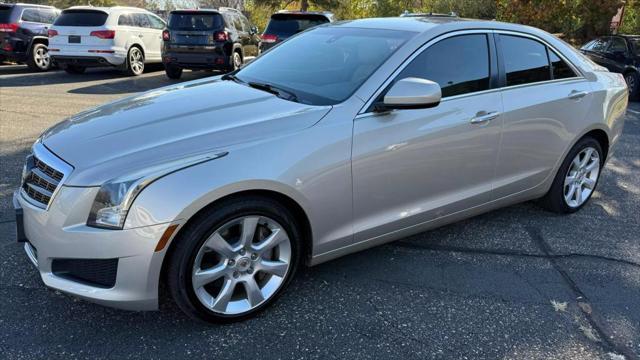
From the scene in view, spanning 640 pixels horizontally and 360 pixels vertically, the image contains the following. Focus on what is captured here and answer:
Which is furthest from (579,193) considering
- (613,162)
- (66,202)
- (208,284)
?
(66,202)

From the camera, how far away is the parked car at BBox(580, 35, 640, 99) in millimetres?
11852

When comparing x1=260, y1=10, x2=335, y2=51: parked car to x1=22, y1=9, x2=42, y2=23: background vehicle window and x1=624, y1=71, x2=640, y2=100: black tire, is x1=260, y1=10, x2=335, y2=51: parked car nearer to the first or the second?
x1=22, y1=9, x2=42, y2=23: background vehicle window

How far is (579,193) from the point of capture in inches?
183

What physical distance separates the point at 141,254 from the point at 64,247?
39cm

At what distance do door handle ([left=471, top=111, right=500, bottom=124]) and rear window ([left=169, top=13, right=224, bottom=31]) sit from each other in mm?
9502

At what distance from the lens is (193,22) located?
38.9 feet

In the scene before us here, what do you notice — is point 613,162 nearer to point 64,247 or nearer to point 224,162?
point 224,162

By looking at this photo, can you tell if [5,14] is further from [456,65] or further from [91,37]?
[456,65]

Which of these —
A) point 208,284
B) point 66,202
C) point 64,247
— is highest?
point 66,202

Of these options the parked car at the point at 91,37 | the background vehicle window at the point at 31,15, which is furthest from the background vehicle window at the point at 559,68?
the background vehicle window at the point at 31,15

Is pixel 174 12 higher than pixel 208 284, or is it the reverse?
pixel 174 12

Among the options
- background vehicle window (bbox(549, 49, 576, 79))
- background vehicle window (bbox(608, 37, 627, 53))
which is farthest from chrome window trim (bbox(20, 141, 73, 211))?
background vehicle window (bbox(608, 37, 627, 53))

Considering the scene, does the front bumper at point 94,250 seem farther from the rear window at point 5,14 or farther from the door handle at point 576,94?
the rear window at point 5,14

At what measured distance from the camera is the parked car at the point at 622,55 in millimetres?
11852
